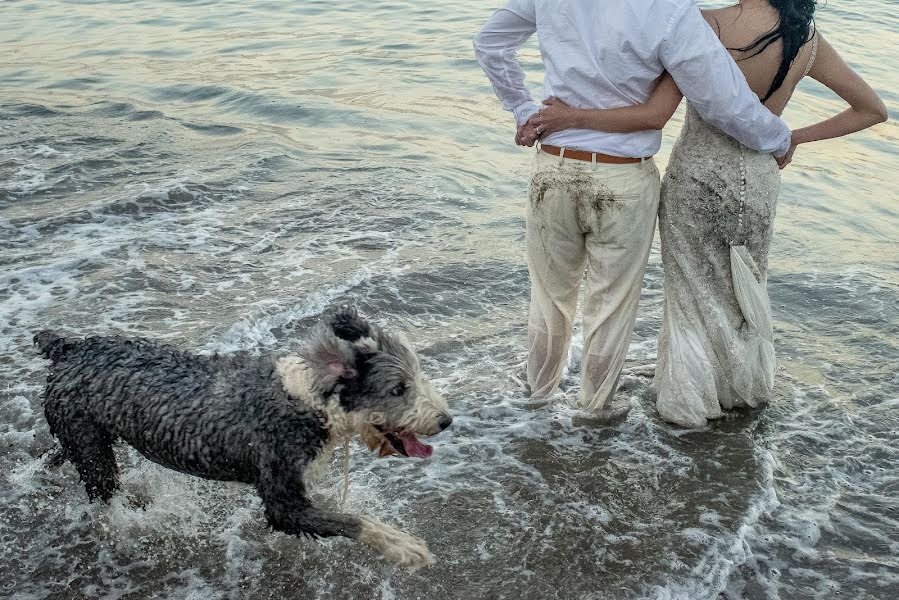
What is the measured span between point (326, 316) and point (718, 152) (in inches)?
103

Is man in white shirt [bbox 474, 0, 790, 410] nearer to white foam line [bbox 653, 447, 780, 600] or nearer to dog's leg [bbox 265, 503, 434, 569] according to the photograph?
white foam line [bbox 653, 447, 780, 600]

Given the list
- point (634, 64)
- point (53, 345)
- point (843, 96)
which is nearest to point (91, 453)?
point (53, 345)

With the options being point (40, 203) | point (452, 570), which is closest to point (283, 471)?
point (452, 570)

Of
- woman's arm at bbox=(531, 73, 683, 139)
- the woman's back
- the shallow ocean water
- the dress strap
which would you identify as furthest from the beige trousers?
the dress strap

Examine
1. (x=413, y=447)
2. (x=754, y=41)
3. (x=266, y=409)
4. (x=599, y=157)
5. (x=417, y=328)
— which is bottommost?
(x=417, y=328)

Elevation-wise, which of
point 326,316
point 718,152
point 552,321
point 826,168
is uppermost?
point 718,152

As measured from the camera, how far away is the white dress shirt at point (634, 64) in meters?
4.47

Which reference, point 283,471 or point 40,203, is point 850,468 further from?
point 40,203

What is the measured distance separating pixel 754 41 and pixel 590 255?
1.52m

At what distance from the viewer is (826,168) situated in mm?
11328

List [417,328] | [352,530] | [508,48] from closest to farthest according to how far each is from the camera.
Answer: [352,530]
[508,48]
[417,328]

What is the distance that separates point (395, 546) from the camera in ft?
13.9

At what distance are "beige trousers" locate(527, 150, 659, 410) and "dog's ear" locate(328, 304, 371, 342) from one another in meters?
1.63

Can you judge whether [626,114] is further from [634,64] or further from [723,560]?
[723,560]
